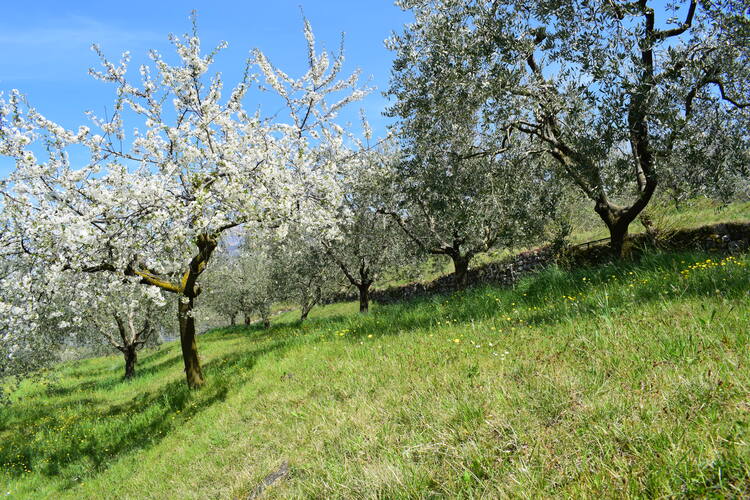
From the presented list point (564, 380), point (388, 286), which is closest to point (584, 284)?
point (564, 380)

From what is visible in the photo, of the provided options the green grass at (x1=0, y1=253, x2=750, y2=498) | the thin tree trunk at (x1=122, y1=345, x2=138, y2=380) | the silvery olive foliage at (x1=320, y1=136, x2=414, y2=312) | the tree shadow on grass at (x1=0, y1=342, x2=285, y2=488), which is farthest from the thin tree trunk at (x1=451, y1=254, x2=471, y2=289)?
the thin tree trunk at (x1=122, y1=345, x2=138, y2=380)

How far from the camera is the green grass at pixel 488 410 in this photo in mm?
2697

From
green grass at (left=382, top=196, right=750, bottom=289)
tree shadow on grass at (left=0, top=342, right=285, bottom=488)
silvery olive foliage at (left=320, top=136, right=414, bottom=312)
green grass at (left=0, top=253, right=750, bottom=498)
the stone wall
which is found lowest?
tree shadow on grass at (left=0, top=342, right=285, bottom=488)

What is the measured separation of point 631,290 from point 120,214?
1062 cm

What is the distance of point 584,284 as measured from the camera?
8219 millimetres

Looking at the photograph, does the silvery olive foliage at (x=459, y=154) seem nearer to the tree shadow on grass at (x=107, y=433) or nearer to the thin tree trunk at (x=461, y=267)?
the thin tree trunk at (x=461, y=267)

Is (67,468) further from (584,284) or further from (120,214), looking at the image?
(584,284)

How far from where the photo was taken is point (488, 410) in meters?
3.75

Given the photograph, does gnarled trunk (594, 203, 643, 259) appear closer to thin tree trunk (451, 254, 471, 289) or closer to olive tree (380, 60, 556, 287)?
olive tree (380, 60, 556, 287)

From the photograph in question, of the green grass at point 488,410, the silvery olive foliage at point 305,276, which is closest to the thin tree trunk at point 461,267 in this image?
the green grass at point 488,410

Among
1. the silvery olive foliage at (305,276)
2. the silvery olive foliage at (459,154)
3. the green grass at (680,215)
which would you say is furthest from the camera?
the silvery olive foliage at (305,276)

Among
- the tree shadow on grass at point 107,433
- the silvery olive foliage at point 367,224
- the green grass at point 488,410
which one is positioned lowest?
the tree shadow on grass at point 107,433

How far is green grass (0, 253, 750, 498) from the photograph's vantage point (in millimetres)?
2697

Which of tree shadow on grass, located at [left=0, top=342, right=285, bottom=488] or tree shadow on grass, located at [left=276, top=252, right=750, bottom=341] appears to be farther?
tree shadow on grass, located at [left=0, top=342, right=285, bottom=488]
